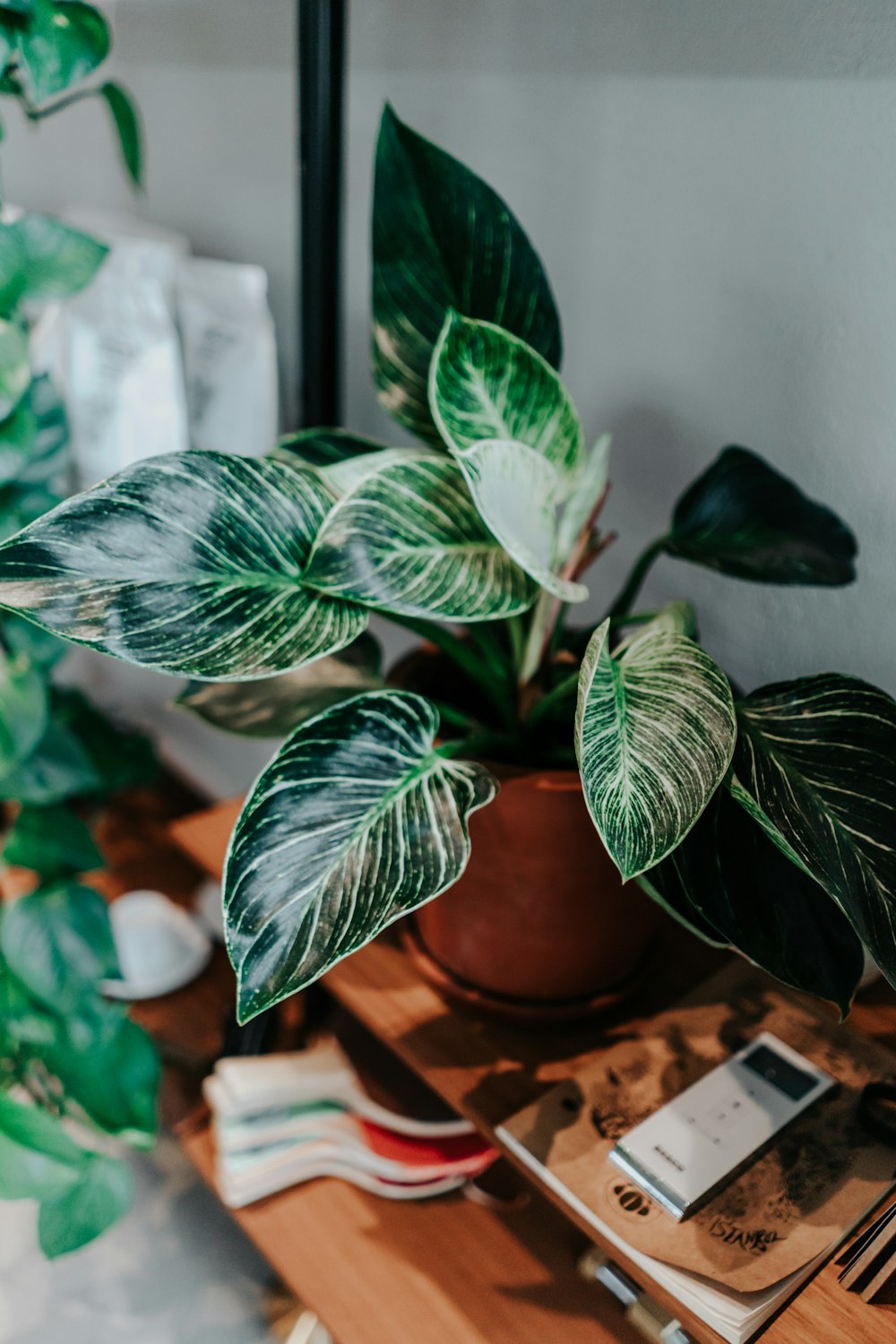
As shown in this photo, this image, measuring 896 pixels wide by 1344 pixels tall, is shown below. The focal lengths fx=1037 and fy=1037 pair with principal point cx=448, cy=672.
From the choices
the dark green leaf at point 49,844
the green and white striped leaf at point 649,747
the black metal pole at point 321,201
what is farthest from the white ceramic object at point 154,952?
the green and white striped leaf at point 649,747

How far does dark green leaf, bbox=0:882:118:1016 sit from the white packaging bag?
0.50 m

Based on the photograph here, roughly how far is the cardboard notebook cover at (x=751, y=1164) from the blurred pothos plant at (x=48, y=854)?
0.46m

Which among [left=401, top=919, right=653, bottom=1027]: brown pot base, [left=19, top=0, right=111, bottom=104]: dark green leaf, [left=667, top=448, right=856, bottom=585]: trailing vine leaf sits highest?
[left=19, top=0, right=111, bottom=104]: dark green leaf

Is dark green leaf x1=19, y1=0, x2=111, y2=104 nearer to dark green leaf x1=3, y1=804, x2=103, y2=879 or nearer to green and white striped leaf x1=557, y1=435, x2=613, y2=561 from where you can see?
green and white striped leaf x1=557, y1=435, x2=613, y2=561

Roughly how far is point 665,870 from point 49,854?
0.72 meters

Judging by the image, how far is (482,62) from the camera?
0.86 meters

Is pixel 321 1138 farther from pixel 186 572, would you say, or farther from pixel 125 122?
pixel 125 122

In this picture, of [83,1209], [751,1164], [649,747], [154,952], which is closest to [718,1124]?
[751,1164]

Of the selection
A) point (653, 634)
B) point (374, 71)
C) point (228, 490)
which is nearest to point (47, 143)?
point (374, 71)

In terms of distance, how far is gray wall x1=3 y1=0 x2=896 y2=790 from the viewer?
0.68m

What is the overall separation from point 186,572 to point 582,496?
282mm

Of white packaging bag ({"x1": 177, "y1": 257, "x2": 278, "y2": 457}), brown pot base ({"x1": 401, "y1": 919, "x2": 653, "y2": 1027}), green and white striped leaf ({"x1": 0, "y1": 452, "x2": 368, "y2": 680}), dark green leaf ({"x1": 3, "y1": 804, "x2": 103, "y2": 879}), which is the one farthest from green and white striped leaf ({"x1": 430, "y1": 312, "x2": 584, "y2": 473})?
dark green leaf ({"x1": 3, "y1": 804, "x2": 103, "y2": 879})

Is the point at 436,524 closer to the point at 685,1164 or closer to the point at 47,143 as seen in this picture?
the point at 685,1164

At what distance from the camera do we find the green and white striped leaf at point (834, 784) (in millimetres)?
499
